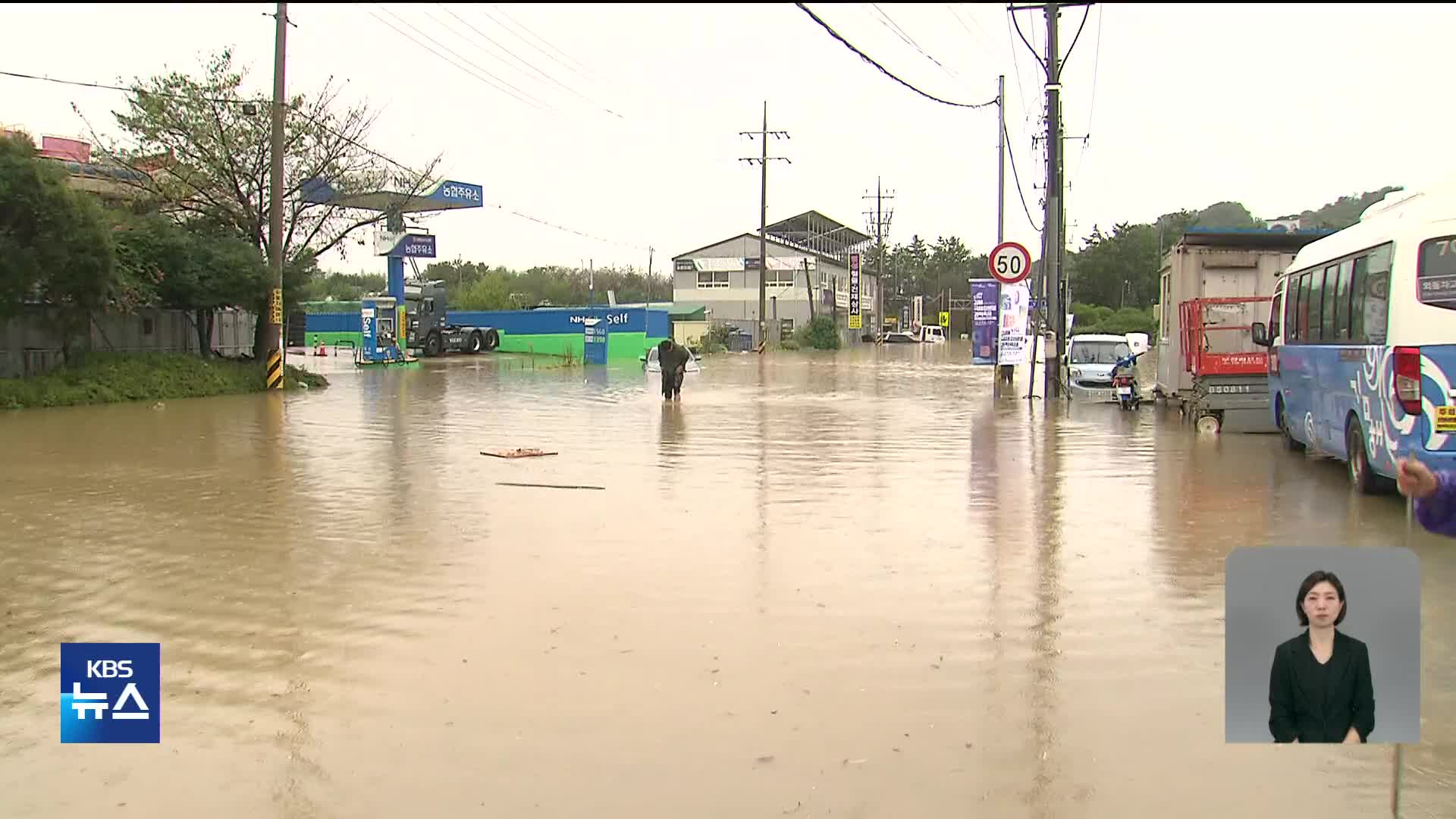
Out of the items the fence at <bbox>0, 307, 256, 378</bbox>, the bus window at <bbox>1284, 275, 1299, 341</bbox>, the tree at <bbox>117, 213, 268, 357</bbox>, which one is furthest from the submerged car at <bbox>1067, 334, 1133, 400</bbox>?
the fence at <bbox>0, 307, 256, 378</bbox>

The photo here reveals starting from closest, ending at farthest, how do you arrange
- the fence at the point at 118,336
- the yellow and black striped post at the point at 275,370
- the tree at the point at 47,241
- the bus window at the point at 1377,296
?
the bus window at the point at 1377,296, the tree at the point at 47,241, the fence at the point at 118,336, the yellow and black striped post at the point at 275,370

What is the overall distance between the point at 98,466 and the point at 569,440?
5837mm

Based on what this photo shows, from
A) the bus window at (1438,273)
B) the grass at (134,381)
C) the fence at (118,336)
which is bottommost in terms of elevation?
the grass at (134,381)

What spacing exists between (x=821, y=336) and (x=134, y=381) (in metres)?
52.1

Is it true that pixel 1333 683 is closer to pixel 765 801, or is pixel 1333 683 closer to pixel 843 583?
pixel 765 801

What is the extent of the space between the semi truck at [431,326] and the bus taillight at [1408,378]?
4717 cm

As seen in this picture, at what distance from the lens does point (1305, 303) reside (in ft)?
44.2

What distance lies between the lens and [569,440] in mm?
16641

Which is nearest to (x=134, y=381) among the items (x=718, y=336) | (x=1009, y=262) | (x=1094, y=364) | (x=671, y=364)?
(x=671, y=364)

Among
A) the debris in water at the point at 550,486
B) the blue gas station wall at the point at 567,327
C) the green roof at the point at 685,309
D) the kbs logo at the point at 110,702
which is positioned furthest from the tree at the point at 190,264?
the green roof at the point at 685,309

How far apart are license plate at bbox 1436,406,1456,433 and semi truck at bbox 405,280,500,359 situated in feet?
156

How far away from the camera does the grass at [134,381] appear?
2305cm

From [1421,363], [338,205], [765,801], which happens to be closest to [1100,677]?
[765,801]

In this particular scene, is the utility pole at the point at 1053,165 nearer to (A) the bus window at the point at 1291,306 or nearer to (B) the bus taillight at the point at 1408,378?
(A) the bus window at the point at 1291,306
